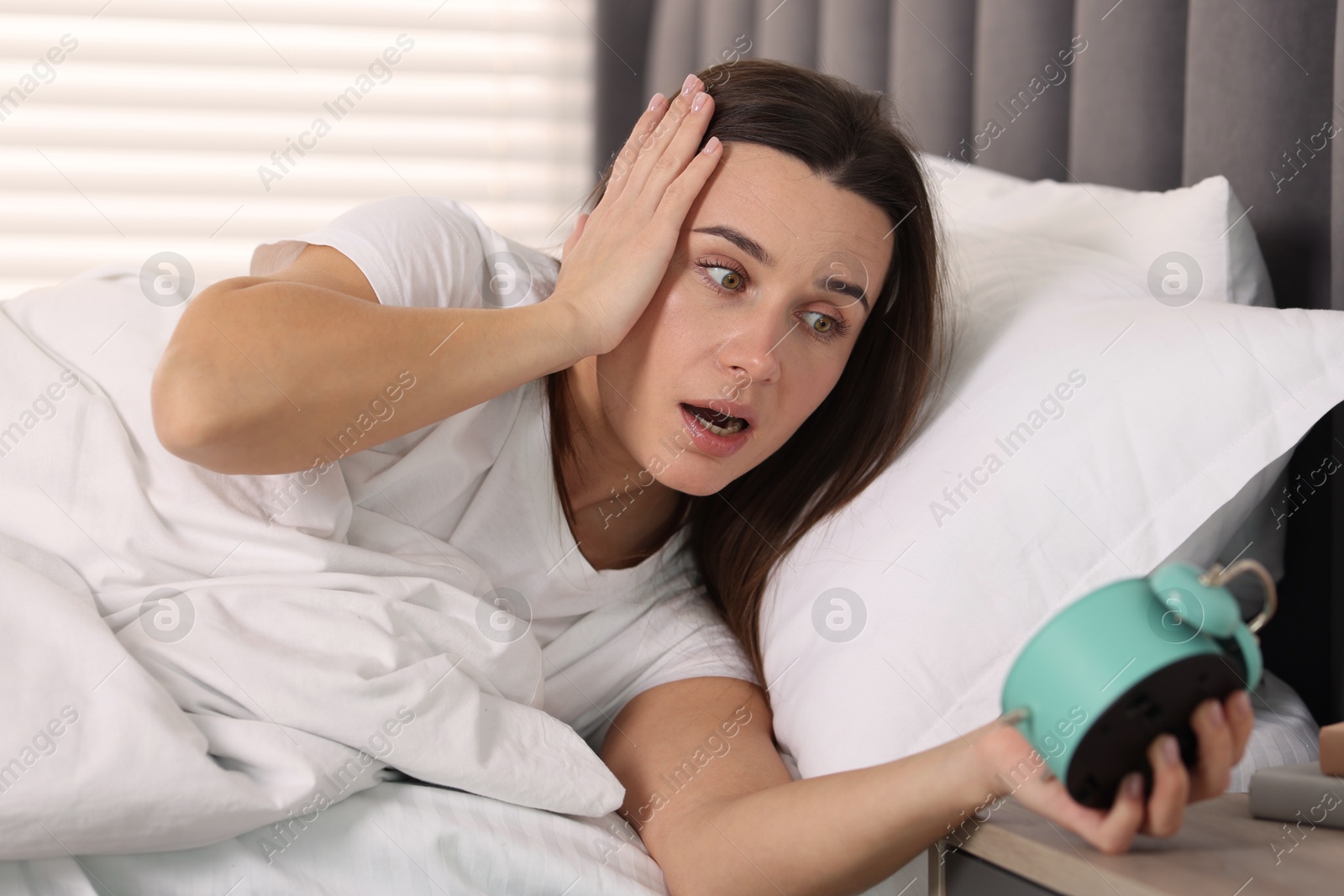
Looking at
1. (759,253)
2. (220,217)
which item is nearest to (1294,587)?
(759,253)

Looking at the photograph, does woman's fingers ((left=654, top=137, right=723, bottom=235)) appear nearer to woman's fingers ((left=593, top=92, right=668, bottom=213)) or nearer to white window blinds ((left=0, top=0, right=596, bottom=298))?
woman's fingers ((left=593, top=92, right=668, bottom=213))

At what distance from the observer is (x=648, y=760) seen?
37.7 inches

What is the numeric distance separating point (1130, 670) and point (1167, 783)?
2.8 inches

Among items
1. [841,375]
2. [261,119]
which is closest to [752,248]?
[841,375]

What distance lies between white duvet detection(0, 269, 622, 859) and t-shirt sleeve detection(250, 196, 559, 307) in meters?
0.18

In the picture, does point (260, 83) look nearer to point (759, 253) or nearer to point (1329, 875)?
point (759, 253)

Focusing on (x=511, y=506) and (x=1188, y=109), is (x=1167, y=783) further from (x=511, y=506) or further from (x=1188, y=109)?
(x=1188, y=109)

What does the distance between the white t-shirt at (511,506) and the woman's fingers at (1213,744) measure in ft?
1.82

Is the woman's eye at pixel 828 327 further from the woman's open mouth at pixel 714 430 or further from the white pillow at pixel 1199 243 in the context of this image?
the white pillow at pixel 1199 243

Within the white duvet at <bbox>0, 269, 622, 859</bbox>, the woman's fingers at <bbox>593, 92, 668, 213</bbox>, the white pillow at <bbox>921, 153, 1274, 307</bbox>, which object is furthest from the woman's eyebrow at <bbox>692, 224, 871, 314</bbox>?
the white duvet at <bbox>0, 269, 622, 859</bbox>

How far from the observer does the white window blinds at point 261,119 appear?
84.1 inches

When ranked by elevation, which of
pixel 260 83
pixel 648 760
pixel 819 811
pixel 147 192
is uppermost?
pixel 260 83

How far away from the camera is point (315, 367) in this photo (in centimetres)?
74

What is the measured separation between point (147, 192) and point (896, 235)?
1.82m
